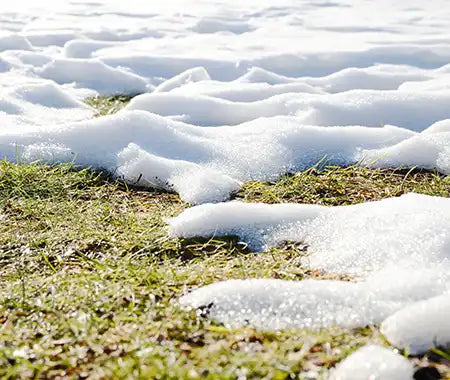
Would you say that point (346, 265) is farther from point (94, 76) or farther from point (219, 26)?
point (219, 26)

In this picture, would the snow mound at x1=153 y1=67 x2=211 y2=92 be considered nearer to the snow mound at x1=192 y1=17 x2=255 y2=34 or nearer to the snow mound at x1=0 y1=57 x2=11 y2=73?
the snow mound at x1=0 y1=57 x2=11 y2=73

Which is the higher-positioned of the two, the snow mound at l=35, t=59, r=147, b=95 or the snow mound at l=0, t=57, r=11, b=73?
the snow mound at l=0, t=57, r=11, b=73

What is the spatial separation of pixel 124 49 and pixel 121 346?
4971 millimetres

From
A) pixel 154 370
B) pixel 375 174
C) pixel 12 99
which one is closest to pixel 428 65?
pixel 375 174

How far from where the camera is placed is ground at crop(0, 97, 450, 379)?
4.21 ft

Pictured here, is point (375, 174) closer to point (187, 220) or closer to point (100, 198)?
point (187, 220)

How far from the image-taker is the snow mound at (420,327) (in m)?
1.30

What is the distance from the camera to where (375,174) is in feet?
8.55

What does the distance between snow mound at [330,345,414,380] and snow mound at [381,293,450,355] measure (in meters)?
0.06

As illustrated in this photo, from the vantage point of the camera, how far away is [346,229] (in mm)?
1959

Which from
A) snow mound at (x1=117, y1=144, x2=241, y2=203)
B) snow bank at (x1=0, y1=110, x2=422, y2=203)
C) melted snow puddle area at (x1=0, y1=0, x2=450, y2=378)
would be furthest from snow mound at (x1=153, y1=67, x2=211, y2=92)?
snow mound at (x1=117, y1=144, x2=241, y2=203)

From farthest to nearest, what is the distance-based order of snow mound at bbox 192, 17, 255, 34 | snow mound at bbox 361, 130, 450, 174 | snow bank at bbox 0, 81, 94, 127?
snow mound at bbox 192, 17, 255, 34 < snow bank at bbox 0, 81, 94, 127 < snow mound at bbox 361, 130, 450, 174

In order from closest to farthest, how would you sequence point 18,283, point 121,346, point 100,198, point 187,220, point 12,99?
point 121,346 < point 18,283 < point 187,220 < point 100,198 < point 12,99

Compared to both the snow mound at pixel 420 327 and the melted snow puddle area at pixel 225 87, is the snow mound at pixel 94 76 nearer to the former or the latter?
the melted snow puddle area at pixel 225 87
